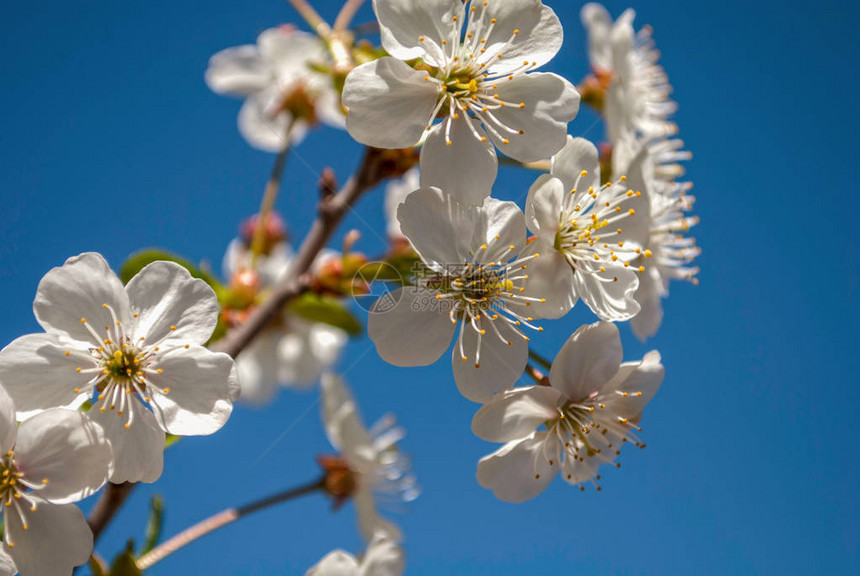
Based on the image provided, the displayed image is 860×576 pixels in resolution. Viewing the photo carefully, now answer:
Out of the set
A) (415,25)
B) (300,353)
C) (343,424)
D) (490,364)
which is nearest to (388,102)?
(415,25)

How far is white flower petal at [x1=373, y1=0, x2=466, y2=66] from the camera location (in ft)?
Result: 4.46

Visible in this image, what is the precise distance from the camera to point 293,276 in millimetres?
1912

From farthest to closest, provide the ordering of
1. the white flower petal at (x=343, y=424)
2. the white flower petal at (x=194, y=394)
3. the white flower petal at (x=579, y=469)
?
the white flower petal at (x=343, y=424) → the white flower petal at (x=579, y=469) → the white flower petal at (x=194, y=394)

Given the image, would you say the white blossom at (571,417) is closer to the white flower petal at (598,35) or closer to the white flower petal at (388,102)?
the white flower petal at (388,102)

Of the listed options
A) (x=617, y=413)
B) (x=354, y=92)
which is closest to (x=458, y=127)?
(x=354, y=92)

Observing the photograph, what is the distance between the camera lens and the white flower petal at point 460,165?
4.41 ft

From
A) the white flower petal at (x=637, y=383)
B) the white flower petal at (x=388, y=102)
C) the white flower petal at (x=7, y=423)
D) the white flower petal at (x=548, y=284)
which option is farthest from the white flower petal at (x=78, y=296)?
the white flower petal at (x=637, y=383)

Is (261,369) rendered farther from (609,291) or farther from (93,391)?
(609,291)

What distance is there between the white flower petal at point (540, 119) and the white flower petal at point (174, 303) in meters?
0.67

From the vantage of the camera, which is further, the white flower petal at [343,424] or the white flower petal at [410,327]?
the white flower petal at [343,424]

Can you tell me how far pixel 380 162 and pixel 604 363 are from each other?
2.61 feet

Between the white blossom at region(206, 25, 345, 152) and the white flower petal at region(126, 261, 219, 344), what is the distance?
1297 mm

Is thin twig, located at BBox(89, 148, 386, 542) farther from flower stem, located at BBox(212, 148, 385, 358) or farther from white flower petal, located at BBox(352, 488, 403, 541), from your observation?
white flower petal, located at BBox(352, 488, 403, 541)

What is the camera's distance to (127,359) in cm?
135
